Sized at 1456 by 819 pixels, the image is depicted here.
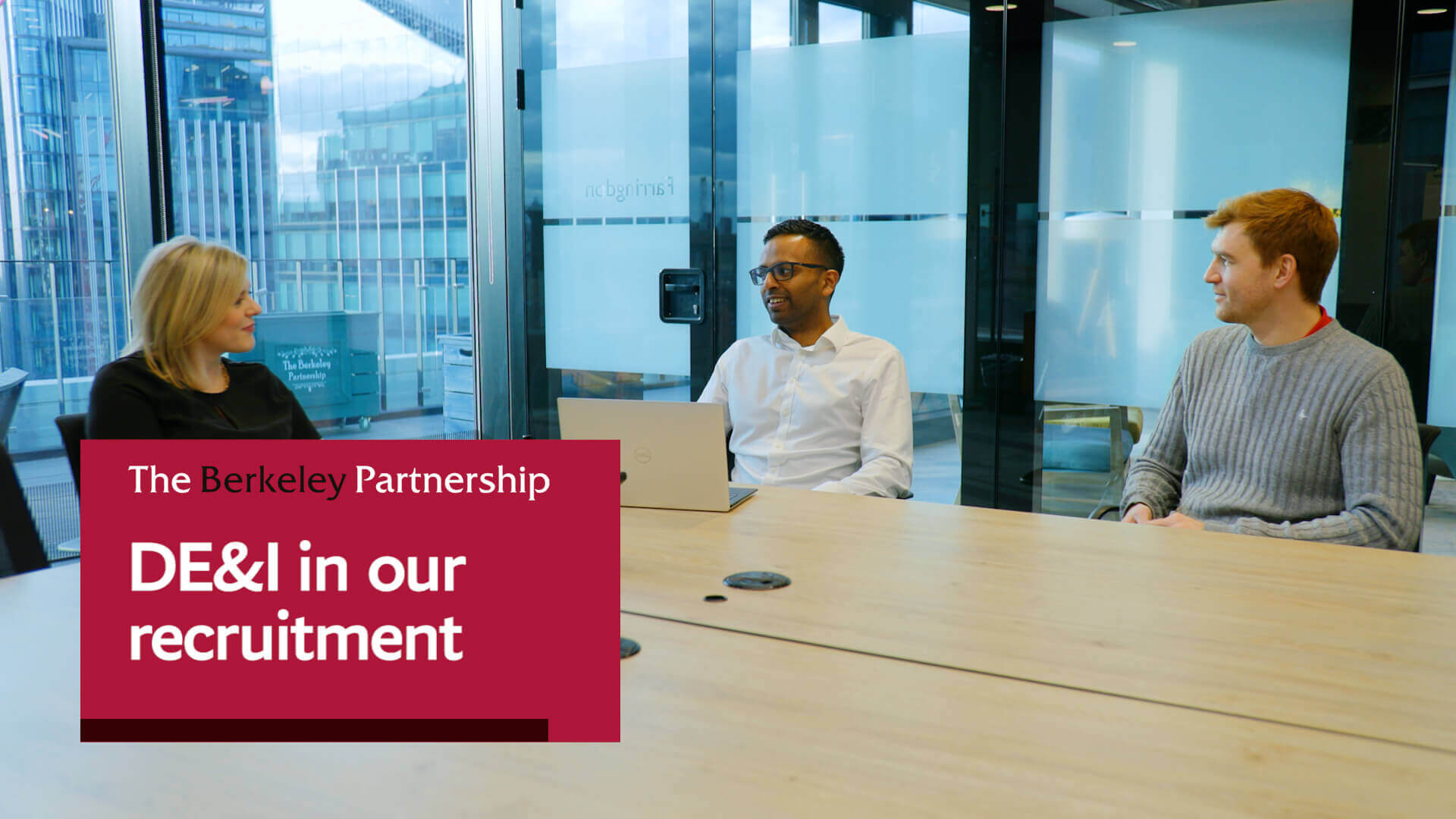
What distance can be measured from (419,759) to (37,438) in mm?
3189

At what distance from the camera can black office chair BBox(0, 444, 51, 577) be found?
2.00m

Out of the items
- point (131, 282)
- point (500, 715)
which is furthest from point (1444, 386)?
point (131, 282)

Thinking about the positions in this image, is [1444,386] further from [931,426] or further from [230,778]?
[230,778]

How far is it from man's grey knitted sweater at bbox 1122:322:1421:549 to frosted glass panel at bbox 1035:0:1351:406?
108cm

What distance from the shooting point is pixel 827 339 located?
124 inches

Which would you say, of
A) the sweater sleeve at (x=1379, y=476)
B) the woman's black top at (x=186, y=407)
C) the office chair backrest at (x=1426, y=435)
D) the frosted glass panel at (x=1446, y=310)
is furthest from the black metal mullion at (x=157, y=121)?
the frosted glass panel at (x=1446, y=310)

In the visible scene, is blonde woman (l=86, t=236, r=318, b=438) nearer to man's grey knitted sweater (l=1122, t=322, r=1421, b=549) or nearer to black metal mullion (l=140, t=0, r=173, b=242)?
black metal mullion (l=140, t=0, r=173, b=242)

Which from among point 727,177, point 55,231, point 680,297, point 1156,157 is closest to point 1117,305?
point 1156,157

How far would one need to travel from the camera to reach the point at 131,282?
A: 3.82 metres

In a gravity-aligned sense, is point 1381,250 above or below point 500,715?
above

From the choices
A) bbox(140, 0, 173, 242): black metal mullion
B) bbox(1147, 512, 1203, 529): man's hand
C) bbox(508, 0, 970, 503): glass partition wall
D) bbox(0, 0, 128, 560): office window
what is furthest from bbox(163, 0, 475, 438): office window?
bbox(1147, 512, 1203, 529): man's hand

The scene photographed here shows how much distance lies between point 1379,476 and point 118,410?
8.88 feet

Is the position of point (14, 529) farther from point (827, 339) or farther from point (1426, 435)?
point (1426, 435)

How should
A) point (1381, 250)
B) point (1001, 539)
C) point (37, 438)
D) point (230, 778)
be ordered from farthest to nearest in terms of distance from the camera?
point (37, 438)
point (1381, 250)
point (1001, 539)
point (230, 778)
